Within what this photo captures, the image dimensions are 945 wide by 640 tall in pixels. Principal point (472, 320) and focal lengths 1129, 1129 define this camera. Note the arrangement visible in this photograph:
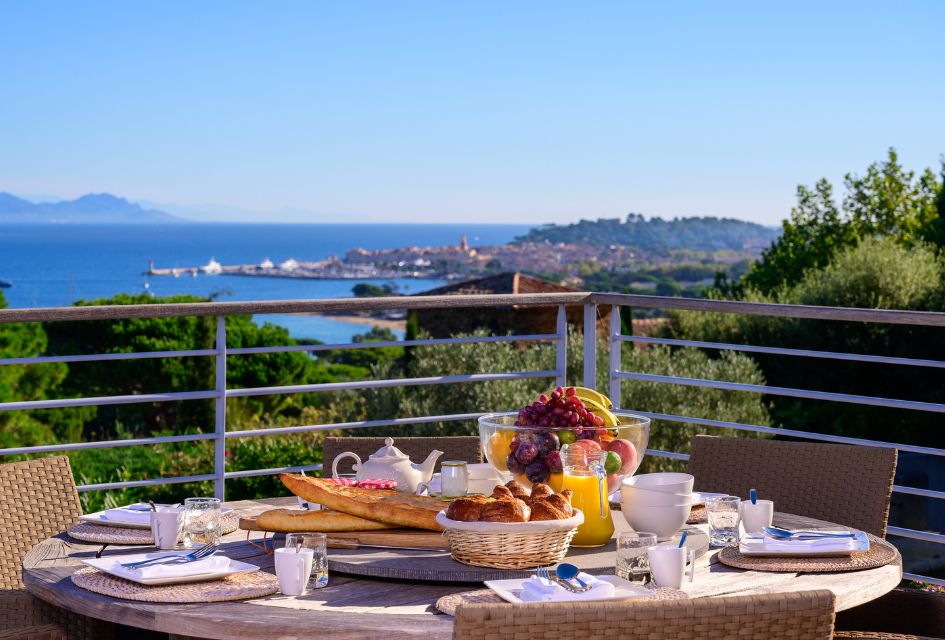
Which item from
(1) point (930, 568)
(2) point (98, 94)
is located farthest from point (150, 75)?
(1) point (930, 568)

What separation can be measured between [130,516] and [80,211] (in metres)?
90.0

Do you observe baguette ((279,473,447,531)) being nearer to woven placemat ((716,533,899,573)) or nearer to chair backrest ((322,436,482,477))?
woven placemat ((716,533,899,573))

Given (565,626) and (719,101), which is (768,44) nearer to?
(719,101)

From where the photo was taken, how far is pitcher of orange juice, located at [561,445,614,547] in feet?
7.39

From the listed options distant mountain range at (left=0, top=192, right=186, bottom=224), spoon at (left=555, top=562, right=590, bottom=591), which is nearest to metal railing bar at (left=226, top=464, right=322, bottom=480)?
spoon at (left=555, top=562, right=590, bottom=591)

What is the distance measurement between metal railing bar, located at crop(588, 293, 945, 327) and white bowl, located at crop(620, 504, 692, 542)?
43.7 inches

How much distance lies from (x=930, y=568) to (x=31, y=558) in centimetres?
918

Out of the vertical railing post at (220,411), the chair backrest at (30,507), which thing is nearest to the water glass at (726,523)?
the chair backrest at (30,507)

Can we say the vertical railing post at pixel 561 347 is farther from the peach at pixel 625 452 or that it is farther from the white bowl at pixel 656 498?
the white bowl at pixel 656 498

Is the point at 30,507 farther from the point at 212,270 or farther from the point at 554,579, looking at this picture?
the point at 212,270

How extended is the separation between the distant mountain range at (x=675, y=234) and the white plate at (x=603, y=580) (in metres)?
41.1

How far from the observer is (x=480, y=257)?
55.4 meters

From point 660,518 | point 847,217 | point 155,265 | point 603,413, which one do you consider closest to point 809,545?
point 660,518

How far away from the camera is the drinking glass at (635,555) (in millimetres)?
1968
